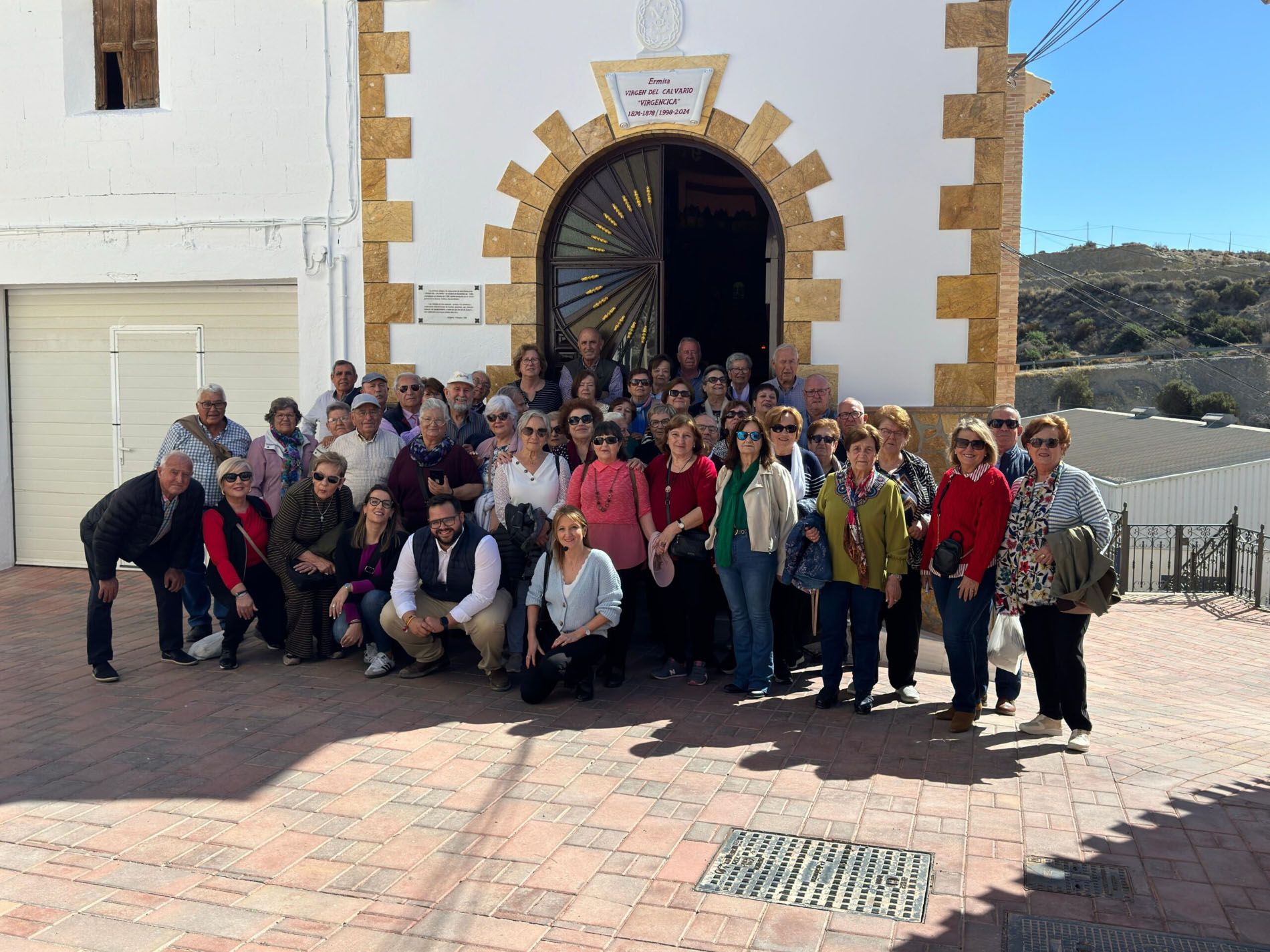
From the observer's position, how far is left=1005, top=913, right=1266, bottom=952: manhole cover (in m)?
3.41

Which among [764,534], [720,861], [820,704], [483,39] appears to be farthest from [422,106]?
[720,861]

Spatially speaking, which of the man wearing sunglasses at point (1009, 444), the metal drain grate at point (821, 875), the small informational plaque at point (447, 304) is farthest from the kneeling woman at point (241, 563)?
the man wearing sunglasses at point (1009, 444)

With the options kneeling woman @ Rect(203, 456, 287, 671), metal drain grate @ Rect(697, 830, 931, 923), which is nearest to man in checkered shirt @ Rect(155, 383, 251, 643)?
kneeling woman @ Rect(203, 456, 287, 671)

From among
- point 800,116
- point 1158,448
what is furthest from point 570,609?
point 1158,448

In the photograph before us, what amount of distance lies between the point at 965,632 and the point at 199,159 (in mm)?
7317

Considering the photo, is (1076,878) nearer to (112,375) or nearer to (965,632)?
(965,632)

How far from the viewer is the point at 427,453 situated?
6.71m

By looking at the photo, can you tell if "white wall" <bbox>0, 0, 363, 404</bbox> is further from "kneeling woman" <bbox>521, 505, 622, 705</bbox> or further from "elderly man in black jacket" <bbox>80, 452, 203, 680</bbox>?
"kneeling woman" <bbox>521, 505, 622, 705</bbox>

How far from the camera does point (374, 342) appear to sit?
28.5 ft

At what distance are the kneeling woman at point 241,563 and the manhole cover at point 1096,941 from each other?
15.9 ft

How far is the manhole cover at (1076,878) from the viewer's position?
3.78m

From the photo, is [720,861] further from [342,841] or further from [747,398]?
[747,398]

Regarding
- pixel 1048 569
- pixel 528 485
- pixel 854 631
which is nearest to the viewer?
pixel 1048 569

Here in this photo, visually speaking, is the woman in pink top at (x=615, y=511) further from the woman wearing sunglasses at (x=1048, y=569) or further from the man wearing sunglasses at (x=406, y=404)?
the woman wearing sunglasses at (x=1048, y=569)
